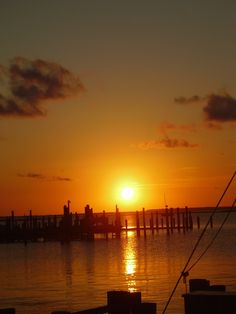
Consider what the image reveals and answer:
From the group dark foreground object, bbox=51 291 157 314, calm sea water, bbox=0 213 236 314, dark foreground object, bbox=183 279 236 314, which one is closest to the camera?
dark foreground object, bbox=183 279 236 314

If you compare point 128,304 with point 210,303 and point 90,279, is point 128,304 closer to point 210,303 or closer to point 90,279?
point 210,303

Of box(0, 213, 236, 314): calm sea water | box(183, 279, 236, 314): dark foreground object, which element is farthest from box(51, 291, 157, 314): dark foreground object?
box(0, 213, 236, 314): calm sea water

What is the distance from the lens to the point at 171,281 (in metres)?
42.2

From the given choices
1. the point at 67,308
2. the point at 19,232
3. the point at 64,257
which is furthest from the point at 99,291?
the point at 19,232

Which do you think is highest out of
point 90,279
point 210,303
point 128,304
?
point 210,303

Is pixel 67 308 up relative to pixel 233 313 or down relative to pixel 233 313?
down

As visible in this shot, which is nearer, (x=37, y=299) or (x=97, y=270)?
(x=37, y=299)

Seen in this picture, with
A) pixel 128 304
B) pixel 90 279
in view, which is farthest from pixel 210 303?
pixel 90 279

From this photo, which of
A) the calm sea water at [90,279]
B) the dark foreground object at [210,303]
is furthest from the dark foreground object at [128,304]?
the calm sea water at [90,279]

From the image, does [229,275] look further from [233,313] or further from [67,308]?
[233,313]

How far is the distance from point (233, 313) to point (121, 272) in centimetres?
3750

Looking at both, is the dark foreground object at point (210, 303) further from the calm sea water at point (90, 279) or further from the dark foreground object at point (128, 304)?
the calm sea water at point (90, 279)

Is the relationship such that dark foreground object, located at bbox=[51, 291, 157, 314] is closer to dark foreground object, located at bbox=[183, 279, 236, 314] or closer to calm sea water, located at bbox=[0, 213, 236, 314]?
dark foreground object, located at bbox=[183, 279, 236, 314]

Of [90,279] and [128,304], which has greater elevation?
[128,304]
